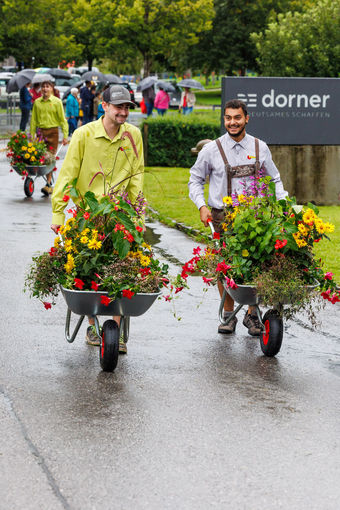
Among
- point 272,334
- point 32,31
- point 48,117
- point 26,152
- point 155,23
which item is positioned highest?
point 155,23

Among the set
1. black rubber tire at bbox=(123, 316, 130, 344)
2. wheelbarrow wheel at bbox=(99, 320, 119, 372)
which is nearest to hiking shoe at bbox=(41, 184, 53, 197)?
black rubber tire at bbox=(123, 316, 130, 344)

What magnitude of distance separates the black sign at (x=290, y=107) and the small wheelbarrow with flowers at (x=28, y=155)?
321 centimetres

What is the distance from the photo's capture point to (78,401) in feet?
19.2

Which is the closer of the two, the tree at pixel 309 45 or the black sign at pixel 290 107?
the black sign at pixel 290 107

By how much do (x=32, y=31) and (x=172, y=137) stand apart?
105 ft

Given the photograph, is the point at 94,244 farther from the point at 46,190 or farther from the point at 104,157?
the point at 46,190

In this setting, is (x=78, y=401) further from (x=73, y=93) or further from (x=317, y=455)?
(x=73, y=93)

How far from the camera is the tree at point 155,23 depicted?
5778 cm

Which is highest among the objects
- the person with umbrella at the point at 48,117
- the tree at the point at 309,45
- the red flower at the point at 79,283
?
the tree at the point at 309,45

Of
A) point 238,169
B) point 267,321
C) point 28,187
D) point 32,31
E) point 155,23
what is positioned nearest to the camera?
point 267,321

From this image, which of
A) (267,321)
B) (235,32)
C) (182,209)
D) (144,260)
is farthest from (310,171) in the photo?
(235,32)

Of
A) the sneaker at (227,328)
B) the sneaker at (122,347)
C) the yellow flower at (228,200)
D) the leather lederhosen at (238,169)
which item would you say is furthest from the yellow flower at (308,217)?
the sneaker at (122,347)

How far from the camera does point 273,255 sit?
6820 mm

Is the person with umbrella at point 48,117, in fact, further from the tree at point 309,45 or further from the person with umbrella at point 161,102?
the tree at point 309,45
